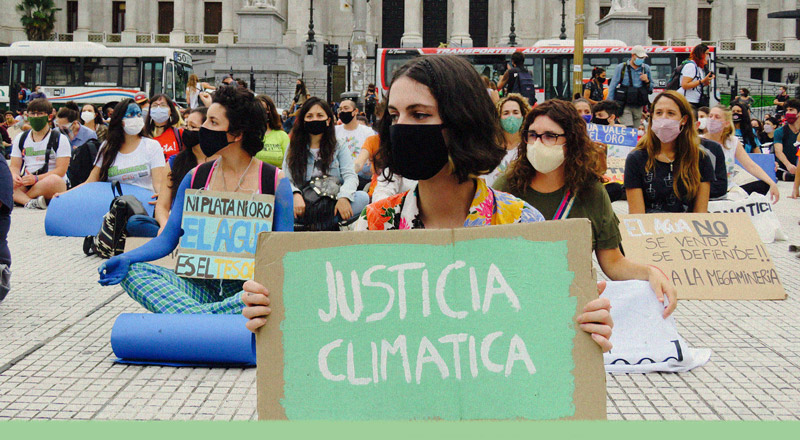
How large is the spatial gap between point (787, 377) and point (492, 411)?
10.0ft

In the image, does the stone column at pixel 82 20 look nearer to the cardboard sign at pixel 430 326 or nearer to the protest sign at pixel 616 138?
the protest sign at pixel 616 138

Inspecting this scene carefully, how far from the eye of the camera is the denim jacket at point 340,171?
7561 mm

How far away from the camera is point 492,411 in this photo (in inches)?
80.1

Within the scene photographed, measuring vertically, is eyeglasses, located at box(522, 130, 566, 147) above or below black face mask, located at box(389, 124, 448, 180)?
above

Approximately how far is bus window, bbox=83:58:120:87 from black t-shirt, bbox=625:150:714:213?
2892 centimetres

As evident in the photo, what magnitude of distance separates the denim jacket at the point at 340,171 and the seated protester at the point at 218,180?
8.87 ft

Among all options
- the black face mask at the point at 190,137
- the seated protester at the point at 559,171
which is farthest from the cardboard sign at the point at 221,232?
the black face mask at the point at 190,137

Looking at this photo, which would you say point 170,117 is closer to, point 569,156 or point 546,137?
point 546,137

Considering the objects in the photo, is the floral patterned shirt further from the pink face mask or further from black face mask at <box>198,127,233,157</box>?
the pink face mask

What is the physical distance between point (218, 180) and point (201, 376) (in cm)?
114

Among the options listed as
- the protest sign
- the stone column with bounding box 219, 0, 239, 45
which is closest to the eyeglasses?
the protest sign

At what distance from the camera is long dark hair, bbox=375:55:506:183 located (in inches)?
88.9

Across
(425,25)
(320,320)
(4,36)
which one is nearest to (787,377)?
(320,320)

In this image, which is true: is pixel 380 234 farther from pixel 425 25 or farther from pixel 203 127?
pixel 425 25
